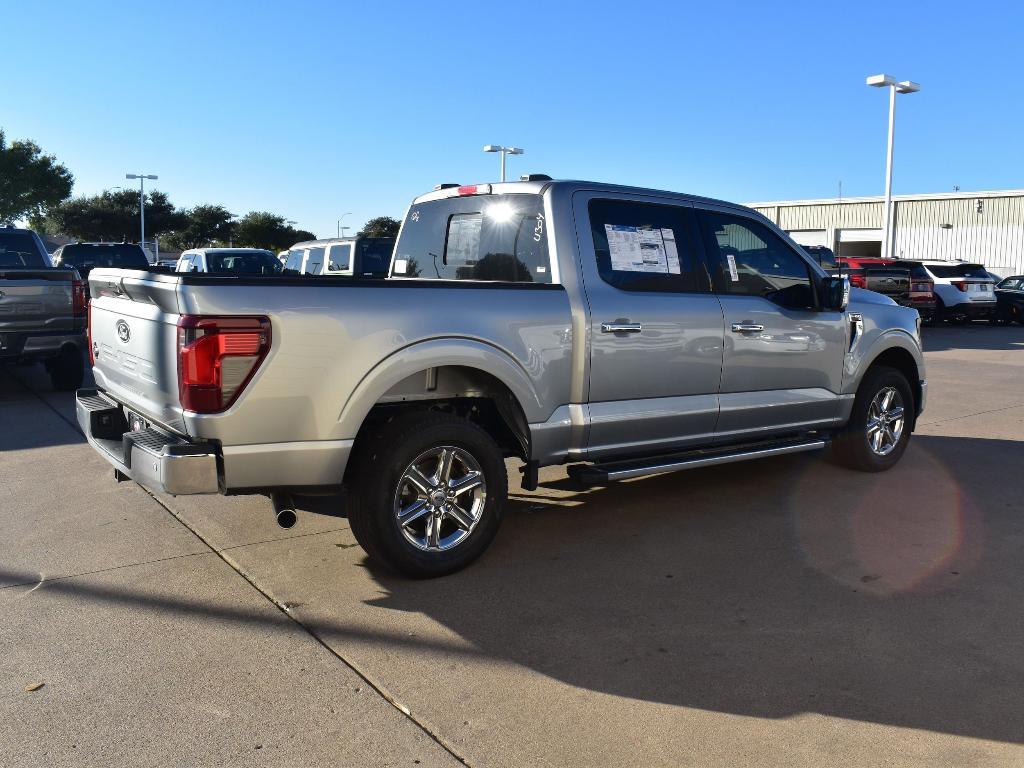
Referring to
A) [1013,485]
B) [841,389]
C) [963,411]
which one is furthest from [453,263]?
[963,411]

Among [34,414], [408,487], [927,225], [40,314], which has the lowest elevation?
[34,414]

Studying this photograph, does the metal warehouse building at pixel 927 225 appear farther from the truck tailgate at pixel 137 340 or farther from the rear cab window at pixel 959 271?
the truck tailgate at pixel 137 340

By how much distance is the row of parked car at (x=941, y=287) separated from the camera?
21.9 meters

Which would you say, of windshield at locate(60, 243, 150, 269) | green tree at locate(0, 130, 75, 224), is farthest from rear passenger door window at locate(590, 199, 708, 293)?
green tree at locate(0, 130, 75, 224)

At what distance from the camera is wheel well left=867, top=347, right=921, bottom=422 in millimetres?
6977

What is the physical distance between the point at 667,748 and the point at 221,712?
151 centimetres

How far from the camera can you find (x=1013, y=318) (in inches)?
981

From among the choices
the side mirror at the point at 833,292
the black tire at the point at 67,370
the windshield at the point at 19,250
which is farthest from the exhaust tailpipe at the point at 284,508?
the windshield at the point at 19,250

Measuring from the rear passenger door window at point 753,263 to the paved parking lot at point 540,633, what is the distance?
1.33 metres

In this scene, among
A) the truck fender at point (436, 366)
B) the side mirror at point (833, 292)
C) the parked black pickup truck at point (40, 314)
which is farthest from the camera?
the parked black pickup truck at point (40, 314)

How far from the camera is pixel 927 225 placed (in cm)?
4144

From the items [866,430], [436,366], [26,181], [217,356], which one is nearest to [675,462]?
[436,366]

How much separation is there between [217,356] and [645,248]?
2.54 metres

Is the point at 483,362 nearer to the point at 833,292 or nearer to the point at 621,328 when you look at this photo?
the point at 621,328
